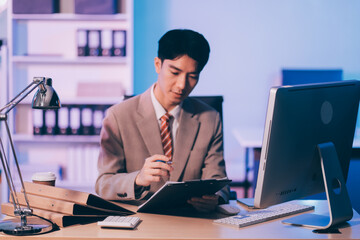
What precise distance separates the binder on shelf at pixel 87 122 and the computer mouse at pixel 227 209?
241 centimetres

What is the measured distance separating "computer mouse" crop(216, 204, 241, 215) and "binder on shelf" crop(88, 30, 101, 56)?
2.55m

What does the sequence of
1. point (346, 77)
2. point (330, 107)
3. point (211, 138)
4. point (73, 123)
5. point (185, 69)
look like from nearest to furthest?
1. point (330, 107)
2. point (185, 69)
3. point (211, 138)
4. point (73, 123)
5. point (346, 77)

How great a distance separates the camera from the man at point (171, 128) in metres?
1.96

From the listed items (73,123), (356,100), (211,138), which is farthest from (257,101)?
(356,100)

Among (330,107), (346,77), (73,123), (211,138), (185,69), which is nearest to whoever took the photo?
(330,107)

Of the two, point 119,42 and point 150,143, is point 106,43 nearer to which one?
point 119,42

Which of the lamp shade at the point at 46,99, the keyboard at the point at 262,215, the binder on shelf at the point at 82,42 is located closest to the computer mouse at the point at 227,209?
the keyboard at the point at 262,215

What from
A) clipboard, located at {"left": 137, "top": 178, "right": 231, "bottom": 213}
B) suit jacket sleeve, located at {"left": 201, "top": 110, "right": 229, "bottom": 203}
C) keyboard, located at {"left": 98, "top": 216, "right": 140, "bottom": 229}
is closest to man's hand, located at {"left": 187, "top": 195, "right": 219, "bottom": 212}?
clipboard, located at {"left": 137, "top": 178, "right": 231, "bottom": 213}

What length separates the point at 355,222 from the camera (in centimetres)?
162

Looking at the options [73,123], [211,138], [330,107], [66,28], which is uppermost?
[66,28]

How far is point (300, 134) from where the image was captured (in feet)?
4.79

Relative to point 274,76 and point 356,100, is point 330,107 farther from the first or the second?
point 274,76

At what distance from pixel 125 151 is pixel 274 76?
341cm

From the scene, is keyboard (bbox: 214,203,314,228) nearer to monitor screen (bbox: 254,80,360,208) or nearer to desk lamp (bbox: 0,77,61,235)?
monitor screen (bbox: 254,80,360,208)
